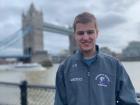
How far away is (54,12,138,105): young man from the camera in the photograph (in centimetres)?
241

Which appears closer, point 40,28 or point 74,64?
point 74,64

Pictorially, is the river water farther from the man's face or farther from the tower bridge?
the tower bridge

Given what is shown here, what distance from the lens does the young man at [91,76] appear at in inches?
94.9

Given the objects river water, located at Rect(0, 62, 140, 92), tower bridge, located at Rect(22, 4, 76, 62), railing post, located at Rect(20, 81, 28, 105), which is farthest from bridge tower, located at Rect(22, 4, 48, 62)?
railing post, located at Rect(20, 81, 28, 105)

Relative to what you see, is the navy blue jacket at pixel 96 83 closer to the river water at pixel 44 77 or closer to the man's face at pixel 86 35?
the man's face at pixel 86 35

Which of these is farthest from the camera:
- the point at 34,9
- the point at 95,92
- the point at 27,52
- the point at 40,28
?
the point at 34,9

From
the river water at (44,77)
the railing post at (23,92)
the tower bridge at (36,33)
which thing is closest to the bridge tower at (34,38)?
the tower bridge at (36,33)

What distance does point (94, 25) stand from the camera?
2.44 meters

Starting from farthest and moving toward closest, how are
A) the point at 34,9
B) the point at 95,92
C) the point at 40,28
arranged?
the point at 34,9
the point at 40,28
the point at 95,92

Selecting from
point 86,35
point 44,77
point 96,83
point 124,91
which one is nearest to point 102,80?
point 96,83

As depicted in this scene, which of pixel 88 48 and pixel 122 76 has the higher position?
pixel 88 48

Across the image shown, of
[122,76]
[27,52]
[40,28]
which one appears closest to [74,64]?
[122,76]

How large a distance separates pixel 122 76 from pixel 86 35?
0.35m

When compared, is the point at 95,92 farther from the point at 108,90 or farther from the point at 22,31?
the point at 22,31
